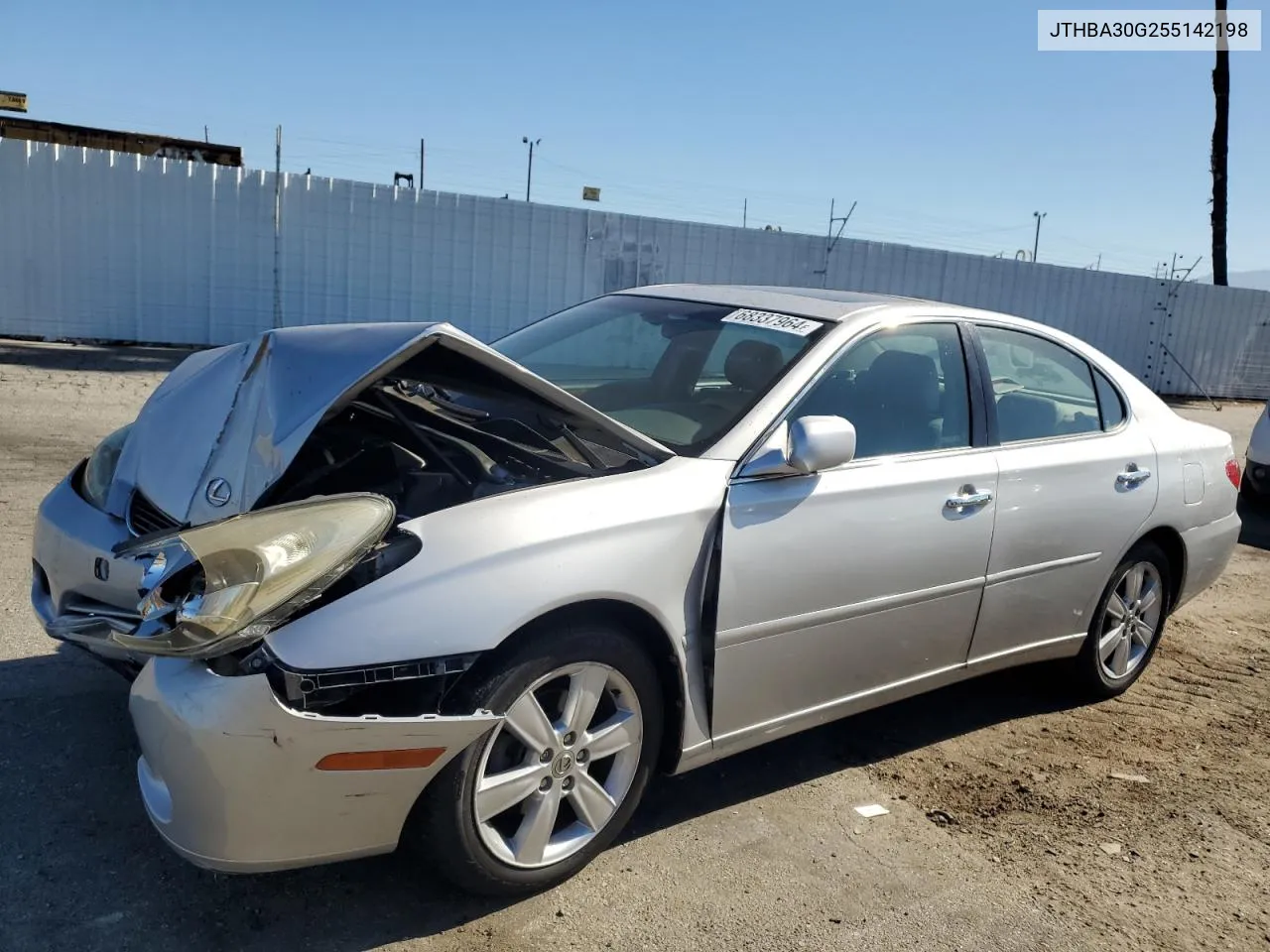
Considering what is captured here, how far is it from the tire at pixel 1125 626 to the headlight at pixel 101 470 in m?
3.83

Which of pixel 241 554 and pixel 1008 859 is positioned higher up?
pixel 241 554

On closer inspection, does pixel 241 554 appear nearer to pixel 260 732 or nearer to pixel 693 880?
pixel 260 732

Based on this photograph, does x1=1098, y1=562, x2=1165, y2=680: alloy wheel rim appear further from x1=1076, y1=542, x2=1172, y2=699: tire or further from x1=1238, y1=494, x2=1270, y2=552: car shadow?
x1=1238, y1=494, x2=1270, y2=552: car shadow

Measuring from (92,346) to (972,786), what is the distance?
1252 centimetres

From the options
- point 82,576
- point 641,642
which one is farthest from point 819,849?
point 82,576

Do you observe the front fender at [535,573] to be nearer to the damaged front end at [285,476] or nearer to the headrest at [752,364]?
the damaged front end at [285,476]

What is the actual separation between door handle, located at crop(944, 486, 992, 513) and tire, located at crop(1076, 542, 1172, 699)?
1048 millimetres

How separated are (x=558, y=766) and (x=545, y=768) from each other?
0.13 ft

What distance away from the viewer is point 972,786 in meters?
3.77

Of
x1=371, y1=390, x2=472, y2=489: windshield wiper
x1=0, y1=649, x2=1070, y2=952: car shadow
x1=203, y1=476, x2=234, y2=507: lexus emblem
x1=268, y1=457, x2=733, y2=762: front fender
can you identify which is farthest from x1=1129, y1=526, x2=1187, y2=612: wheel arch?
x1=203, y1=476, x2=234, y2=507: lexus emblem

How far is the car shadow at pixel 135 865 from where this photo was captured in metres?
2.60

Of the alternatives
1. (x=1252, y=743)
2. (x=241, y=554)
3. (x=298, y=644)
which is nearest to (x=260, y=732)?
(x=298, y=644)

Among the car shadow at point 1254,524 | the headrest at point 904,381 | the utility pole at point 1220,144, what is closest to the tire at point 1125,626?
the headrest at point 904,381

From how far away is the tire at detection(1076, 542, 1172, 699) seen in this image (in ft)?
14.8
